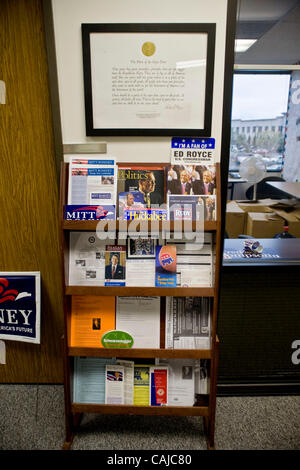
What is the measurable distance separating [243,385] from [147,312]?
0.89 meters

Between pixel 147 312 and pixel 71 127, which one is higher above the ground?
pixel 71 127

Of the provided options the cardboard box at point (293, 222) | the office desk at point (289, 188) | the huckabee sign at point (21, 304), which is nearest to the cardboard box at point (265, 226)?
the cardboard box at point (293, 222)

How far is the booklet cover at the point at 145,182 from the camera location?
5.17 ft

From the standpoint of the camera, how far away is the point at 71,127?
1627mm

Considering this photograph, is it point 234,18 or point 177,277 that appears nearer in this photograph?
point 234,18

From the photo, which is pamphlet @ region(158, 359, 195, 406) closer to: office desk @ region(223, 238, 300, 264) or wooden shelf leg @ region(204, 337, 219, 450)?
wooden shelf leg @ region(204, 337, 219, 450)

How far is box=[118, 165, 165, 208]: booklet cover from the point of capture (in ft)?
5.17

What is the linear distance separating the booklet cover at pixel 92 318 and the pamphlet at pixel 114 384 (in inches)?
7.1

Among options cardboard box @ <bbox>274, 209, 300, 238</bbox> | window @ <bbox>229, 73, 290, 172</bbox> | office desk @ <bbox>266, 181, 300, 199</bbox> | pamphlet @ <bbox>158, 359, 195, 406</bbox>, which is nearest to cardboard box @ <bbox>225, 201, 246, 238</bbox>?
cardboard box @ <bbox>274, 209, 300, 238</bbox>

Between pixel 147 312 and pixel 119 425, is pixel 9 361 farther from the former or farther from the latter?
pixel 147 312

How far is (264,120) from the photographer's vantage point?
168 inches

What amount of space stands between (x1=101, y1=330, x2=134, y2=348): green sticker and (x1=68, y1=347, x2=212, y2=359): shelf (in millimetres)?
23

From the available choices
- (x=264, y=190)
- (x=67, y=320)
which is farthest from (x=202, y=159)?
(x=264, y=190)

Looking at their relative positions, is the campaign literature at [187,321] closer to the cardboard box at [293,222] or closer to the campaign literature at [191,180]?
the campaign literature at [191,180]
